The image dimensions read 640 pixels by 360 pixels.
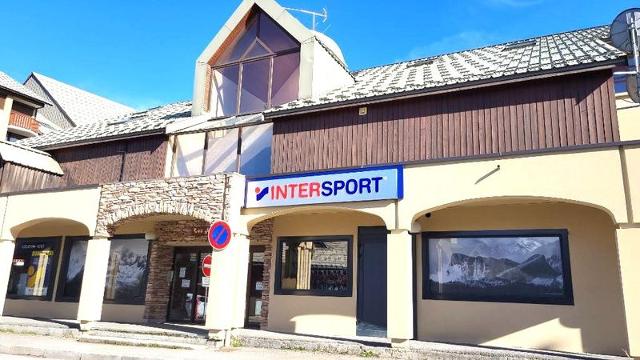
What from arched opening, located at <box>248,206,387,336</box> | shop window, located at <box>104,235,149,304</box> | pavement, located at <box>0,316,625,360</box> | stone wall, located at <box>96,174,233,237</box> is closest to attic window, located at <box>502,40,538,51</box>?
arched opening, located at <box>248,206,387,336</box>

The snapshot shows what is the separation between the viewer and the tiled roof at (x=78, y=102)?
3578 centimetres

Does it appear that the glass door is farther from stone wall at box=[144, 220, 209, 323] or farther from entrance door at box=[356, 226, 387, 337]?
entrance door at box=[356, 226, 387, 337]

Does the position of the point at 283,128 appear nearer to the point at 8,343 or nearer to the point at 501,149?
the point at 501,149

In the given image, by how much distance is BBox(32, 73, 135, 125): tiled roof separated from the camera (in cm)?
3578

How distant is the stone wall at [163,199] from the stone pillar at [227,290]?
935 mm

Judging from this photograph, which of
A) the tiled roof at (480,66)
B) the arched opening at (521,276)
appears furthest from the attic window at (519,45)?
the arched opening at (521,276)

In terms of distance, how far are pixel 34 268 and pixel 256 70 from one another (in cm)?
1092

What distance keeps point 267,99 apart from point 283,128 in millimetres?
2235

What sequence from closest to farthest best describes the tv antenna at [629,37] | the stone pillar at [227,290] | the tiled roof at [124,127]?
the tv antenna at [629,37]
the stone pillar at [227,290]
the tiled roof at [124,127]

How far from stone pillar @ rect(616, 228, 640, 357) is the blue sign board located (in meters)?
4.27

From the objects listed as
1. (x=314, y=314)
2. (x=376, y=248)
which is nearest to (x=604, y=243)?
(x=376, y=248)

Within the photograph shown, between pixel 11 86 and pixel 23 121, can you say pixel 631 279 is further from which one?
pixel 11 86

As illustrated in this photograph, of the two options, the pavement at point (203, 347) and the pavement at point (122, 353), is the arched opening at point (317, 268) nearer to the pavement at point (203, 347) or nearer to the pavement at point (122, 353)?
the pavement at point (203, 347)

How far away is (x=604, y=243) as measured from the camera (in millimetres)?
10469
